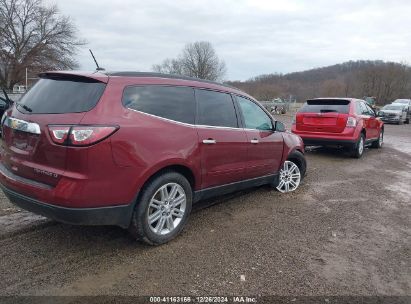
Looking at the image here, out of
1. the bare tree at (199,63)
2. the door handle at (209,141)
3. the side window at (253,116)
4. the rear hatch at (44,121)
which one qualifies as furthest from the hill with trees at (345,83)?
the rear hatch at (44,121)

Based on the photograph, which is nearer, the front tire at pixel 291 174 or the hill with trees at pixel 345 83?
the front tire at pixel 291 174

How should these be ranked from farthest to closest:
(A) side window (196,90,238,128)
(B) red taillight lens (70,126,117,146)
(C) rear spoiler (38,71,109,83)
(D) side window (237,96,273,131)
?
(D) side window (237,96,273,131), (A) side window (196,90,238,128), (C) rear spoiler (38,71,109,83), (B) red taillight lens (70,126,117,146)

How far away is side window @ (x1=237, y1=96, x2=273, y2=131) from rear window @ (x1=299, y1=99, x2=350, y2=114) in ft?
15.8

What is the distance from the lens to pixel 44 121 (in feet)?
11.6

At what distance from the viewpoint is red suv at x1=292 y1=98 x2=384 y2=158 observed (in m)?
9.92

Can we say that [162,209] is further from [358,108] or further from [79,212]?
[358,108]

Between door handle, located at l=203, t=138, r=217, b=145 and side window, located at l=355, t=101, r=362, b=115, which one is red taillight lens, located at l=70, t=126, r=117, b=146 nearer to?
door handle, located at l=203, t=138, r=217, b=145

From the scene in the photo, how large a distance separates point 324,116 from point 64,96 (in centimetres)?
779

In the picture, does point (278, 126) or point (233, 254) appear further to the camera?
point (278, 126)

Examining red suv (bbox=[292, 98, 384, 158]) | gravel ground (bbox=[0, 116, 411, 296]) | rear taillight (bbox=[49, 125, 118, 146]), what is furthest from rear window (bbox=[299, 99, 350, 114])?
rear taillight (bbox=[49, 125, 118, 146])

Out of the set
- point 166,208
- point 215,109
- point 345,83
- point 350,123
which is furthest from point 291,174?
point 345,83

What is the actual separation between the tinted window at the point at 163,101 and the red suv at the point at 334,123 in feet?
21.1

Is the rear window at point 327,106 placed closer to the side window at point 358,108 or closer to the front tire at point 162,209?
the side window at point 358,108

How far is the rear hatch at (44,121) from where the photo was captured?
345cm
